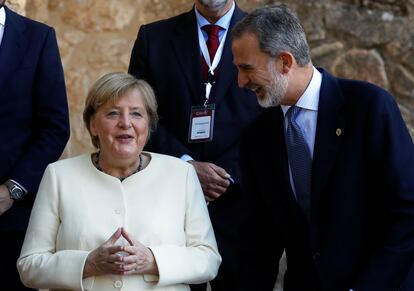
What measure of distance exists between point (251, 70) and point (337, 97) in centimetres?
31

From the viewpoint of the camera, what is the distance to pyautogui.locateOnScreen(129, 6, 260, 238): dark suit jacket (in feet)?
13.7

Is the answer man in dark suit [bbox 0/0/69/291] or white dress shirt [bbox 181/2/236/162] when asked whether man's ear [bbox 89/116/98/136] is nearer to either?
man in dark suit [bbox 0/0/69/291]

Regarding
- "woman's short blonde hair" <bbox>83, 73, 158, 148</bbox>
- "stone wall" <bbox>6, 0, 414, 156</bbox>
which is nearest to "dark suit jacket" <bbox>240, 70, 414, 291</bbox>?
"woman's short blonde hair" <bbox>83, 73, 158, 148</bbox>

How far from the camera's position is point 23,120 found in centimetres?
406

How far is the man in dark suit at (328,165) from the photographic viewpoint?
3285 mm

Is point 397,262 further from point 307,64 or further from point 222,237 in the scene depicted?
point 222,237

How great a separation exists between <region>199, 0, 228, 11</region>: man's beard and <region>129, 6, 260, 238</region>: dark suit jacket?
108mm

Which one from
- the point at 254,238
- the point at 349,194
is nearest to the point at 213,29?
the point at 254,238

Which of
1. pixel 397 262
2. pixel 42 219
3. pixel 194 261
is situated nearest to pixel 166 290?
pixel 194 261

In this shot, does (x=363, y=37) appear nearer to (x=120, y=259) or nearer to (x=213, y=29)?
(x=213, y=29)

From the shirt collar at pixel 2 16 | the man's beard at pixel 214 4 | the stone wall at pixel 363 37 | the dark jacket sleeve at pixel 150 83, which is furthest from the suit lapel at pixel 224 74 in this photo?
the stone wall at pixel 363 37

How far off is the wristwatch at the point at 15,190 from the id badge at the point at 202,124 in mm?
728

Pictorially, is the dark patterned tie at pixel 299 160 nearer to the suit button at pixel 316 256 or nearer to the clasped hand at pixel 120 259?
the suit button at pixel 316 256

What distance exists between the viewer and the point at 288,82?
3.39 meters
